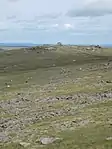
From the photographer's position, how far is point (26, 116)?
47.3 meters

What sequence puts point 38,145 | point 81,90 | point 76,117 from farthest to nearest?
1. point 81,90
2. point 76,117
3. point 38,145

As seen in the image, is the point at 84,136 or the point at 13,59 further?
the point at 13,59

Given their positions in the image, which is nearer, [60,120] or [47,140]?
[47,140]

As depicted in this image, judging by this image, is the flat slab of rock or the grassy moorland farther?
the flat slab of rock

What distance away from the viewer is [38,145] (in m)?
32.6

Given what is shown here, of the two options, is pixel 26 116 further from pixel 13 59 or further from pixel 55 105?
pixel 13 59

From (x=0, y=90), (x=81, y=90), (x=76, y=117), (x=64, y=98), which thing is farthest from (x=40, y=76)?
(x=76, y=117)

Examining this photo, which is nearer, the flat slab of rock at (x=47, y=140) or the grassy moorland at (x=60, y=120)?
the grassy moorland at (x=60, y=120)

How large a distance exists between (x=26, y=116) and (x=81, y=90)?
22.2 meters

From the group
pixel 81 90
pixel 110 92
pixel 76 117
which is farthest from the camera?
pixel 81 90

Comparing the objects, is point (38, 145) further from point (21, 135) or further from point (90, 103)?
point (90, 103)

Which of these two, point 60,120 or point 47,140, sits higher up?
point 60,120

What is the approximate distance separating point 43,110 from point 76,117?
9076 millimetres

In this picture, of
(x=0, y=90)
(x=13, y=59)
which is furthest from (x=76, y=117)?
(x=13, y=59)
